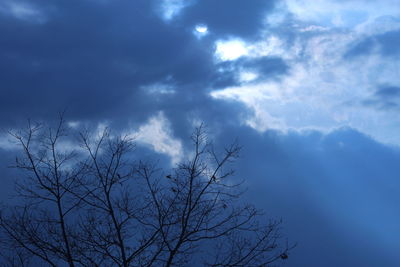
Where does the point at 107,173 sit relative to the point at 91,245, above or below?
above

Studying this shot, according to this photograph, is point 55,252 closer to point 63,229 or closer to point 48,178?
point 63,229

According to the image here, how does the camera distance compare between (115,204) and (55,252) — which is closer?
(55,252)

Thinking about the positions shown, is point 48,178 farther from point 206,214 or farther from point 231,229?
point 231,229

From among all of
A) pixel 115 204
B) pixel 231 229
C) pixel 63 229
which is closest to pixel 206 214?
pixel 231 229

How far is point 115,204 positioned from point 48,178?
5.46ft

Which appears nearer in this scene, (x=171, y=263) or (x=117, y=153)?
(x=171, y=263)

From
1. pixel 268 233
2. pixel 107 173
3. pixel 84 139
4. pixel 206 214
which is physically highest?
pixel 84 139

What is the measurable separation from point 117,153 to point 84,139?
902 mm

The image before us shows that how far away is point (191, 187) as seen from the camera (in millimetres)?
10492

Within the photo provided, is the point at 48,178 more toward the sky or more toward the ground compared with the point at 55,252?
more toward the sky

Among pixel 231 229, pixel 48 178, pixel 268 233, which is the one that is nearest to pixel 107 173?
pixel 48 178

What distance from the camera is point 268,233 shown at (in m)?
10.3

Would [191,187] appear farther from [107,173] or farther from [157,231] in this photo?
[107,173]

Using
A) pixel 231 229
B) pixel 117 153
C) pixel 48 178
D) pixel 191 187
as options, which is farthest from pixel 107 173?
pixel 231 229
